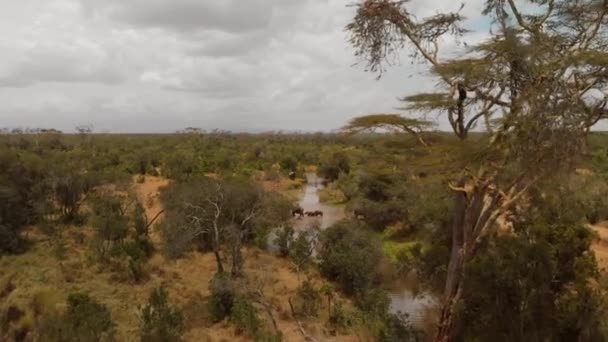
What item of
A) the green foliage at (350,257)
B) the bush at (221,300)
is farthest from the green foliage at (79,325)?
the green foliage at (350,257)

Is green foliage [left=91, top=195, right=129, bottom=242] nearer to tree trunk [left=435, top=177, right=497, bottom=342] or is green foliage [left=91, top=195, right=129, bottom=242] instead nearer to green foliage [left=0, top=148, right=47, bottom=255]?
green foliage [left=0, top=148, right=47, bottom=255]

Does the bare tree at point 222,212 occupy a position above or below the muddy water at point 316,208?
above

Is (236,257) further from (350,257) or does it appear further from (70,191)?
(70,191)

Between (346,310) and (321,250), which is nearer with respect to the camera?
(346,310)

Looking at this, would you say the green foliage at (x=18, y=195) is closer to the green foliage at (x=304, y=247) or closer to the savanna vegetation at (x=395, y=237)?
the savanna vegetation at (x=395, y=237)

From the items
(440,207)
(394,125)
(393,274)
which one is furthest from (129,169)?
(394,125)

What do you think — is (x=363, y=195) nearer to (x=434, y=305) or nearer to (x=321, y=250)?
(x=321, y=250)

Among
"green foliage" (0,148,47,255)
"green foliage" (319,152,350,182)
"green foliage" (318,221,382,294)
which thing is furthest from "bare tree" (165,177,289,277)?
"green foliage" (319,152,350,182)
